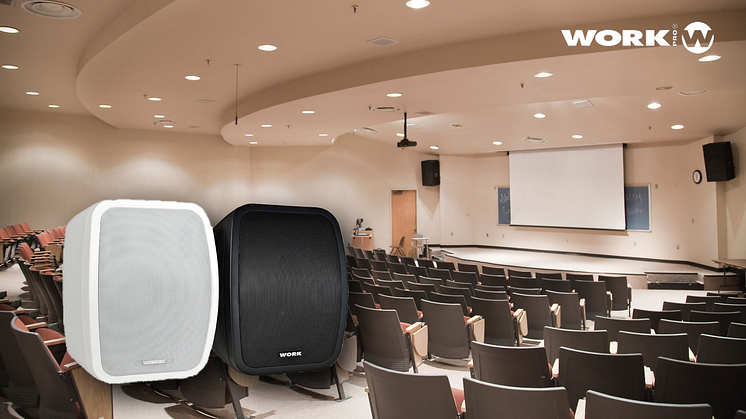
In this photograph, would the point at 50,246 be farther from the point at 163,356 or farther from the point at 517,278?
the point at 163,356

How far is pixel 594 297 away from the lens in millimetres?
6457

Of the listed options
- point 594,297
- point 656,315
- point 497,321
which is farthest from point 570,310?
point 497,321

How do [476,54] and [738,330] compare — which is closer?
[738,330]

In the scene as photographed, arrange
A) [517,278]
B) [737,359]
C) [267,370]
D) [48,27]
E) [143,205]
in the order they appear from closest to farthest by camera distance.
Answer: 1. [143,205]
2. [267,370]
3. [737,359]
4. [48,27]
5. [517,278]

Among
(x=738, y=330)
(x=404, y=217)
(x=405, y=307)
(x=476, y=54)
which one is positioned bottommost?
(x=738, y=330)

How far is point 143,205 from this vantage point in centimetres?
85

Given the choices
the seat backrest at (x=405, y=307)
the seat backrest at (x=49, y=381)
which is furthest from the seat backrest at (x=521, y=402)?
the seat backrest at (x=405, y=307)

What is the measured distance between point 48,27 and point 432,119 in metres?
7.18

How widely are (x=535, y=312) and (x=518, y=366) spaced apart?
8.13 ft

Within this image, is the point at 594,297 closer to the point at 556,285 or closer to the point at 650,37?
the point at 556,285

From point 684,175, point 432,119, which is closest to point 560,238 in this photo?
point 684,175

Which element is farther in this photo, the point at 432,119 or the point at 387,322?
the point at 432,119

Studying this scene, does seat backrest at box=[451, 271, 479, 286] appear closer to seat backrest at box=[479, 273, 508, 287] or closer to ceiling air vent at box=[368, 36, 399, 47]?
seat backrest at box=[479, 273, 508, 287]

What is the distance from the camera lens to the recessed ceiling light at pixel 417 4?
171 inches
